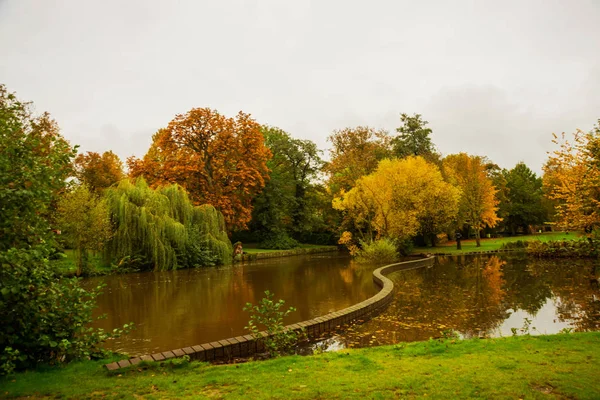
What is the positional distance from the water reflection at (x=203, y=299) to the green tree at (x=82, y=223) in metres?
1.88

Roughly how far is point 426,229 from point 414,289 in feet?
69.3

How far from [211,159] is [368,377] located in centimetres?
3085

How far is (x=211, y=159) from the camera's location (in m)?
34.0

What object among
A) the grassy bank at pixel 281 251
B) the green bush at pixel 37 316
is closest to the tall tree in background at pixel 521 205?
the grassy bank at pixel 281 251

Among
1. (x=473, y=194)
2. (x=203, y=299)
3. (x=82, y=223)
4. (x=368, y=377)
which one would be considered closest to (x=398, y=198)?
(x=473, y=194)

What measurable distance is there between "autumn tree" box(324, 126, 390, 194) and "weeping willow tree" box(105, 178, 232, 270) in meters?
14.5

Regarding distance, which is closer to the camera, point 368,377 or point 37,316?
point 368,377

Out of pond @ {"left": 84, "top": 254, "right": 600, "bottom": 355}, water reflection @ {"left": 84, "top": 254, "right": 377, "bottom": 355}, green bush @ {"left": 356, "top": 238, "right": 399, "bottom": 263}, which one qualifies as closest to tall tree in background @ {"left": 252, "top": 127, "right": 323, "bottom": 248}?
green bush @ {"left": 356, "top": 238, "right": 399, "bottom": 263}

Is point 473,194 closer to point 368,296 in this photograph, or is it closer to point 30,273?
point 368,296

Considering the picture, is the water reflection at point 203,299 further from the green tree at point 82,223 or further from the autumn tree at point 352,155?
the autumn tree at point 352,155

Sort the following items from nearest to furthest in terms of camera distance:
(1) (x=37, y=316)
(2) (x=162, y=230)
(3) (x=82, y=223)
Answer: (1) (x=37, y=316)
(3) (x=82, y=223)
(2) (x=162, y=230)

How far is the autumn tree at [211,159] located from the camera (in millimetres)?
31891

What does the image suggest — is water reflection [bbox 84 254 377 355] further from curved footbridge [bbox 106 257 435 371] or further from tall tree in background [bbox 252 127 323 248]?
tall tree in background [bbox 252 127 323 248]

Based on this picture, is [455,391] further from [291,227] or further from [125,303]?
[291,227]
